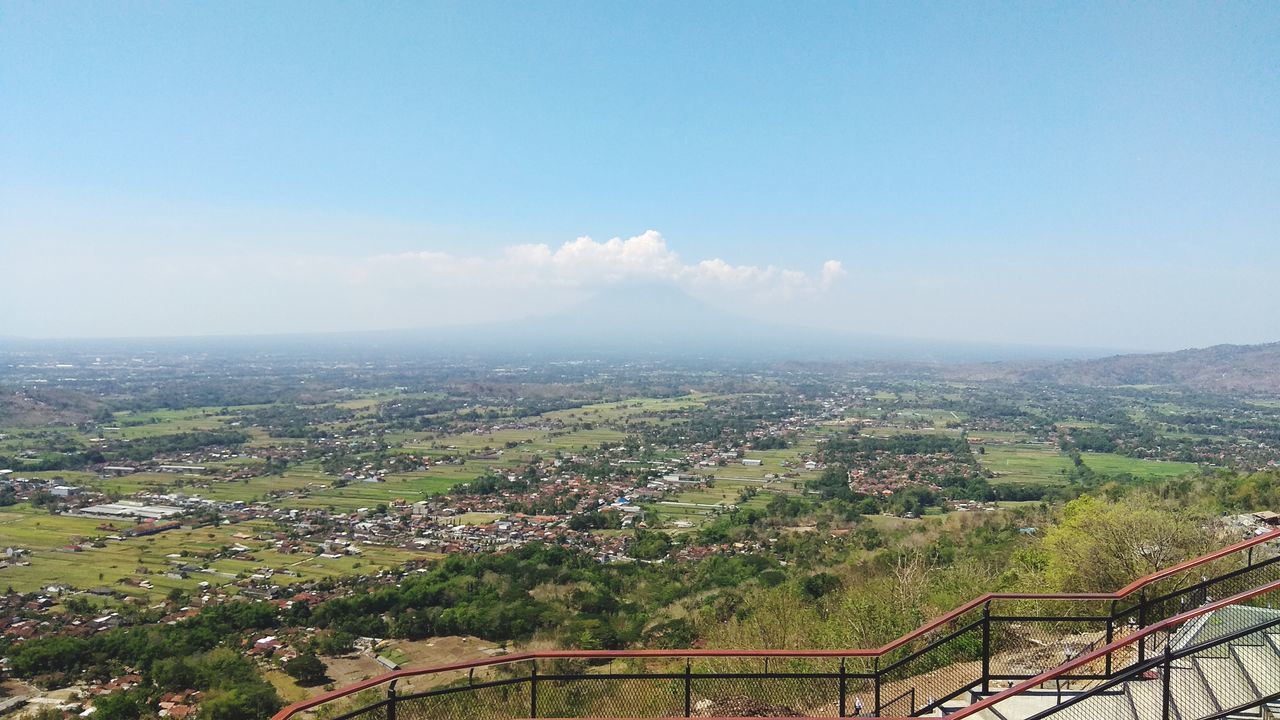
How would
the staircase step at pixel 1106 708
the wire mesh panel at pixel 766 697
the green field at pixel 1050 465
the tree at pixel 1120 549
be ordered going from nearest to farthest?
the staircase step at pixel 1106 708, the wire mesh panel at pixel 766 697, the tree at pixel 1120 549, the green field at pixel 1050 465

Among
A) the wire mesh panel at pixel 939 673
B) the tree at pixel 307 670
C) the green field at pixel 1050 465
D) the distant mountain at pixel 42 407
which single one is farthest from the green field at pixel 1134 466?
the distant mountain at pixel 42 407

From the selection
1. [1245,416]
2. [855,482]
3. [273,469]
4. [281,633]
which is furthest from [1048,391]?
[281,633]

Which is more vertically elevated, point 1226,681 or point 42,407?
point 1226,681

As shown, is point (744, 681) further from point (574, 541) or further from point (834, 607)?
point (574, 541)

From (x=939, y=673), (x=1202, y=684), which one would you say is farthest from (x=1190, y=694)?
(x=939, y=673)

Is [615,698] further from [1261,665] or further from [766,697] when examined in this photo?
[1261,665]

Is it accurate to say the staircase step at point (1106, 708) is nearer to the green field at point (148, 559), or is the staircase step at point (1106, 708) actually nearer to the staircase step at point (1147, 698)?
the staircase step at point (1147, 698)

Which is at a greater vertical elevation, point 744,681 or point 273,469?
point 744,681
